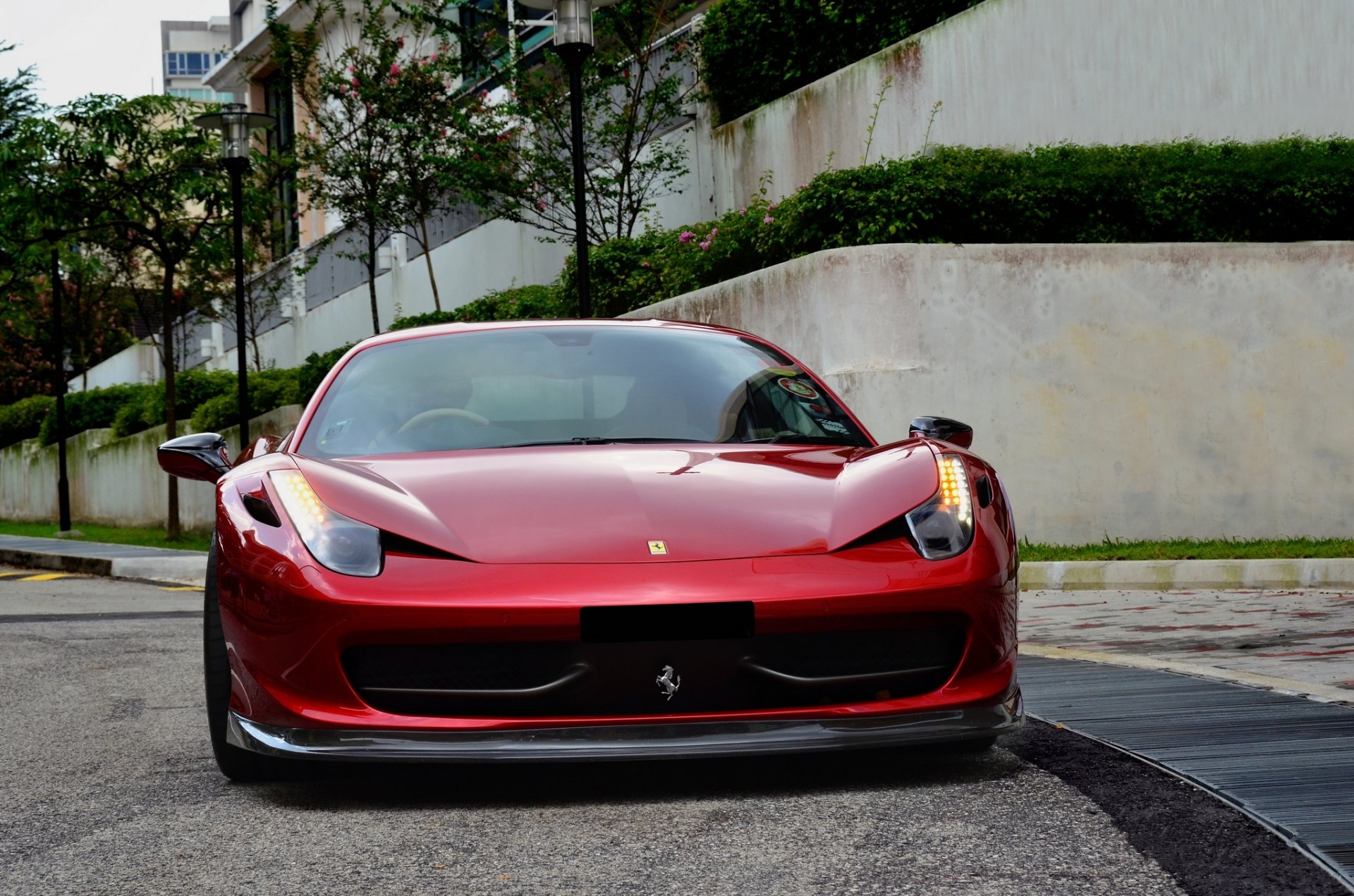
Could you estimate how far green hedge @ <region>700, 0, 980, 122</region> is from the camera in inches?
681

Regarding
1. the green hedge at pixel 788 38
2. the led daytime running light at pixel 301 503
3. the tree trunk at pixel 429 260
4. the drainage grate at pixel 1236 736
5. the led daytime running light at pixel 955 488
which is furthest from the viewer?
the tree trunk at pixel 429 260

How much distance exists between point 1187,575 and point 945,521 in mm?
7021

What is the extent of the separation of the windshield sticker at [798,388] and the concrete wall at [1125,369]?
739 cm

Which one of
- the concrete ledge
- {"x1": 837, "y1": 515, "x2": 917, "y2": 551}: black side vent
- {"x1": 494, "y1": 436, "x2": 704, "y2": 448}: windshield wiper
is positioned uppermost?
{"x1": 494, "y1": 436, "x2": 704, "y2": 448}: windshield wiper

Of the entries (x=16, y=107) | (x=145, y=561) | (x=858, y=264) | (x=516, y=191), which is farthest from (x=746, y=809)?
(x=16, y=107)

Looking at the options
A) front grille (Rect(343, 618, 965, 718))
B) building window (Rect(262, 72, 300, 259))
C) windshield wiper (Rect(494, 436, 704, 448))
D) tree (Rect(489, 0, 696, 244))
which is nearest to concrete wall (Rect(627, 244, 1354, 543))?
tree (Rect(489, 0, 696, 244))

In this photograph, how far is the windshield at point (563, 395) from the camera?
15.9 ft

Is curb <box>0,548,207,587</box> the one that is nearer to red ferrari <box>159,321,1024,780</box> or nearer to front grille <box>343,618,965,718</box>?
red ferrari <box>159,321,1024,780</box>

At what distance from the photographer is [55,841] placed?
385cm

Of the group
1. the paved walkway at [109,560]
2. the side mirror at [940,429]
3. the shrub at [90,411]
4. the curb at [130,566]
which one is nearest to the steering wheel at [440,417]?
the side mirror at [940,429]

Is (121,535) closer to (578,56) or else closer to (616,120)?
(616,120)

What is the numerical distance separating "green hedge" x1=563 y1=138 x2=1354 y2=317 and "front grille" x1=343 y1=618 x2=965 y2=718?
9337 mm

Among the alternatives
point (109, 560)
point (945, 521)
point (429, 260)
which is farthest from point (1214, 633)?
point (429, 260)

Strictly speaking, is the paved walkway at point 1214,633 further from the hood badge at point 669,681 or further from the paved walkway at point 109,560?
the paved walkway at point 109,560
